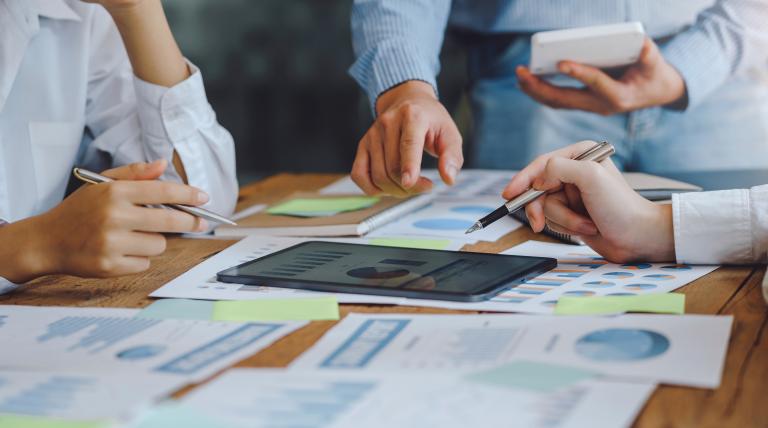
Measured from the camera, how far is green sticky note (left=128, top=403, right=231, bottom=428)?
553 millimetres

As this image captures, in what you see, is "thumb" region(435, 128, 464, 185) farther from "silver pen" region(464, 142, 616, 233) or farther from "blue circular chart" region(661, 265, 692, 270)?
"blue circular chart" region(661, 265, 692, 270)

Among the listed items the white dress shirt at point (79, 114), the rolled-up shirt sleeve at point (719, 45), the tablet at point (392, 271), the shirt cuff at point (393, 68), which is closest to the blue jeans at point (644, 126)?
the rolled-up shirt sleeve at point (719, 45)

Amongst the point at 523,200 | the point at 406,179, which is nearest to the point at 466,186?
the point at 406,179

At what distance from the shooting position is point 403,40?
1.57 m

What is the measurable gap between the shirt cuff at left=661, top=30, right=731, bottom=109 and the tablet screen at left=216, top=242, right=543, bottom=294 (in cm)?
92

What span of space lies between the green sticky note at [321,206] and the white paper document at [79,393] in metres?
0.64

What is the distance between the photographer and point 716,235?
983mm

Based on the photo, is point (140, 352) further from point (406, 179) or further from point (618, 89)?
point (618, 89)

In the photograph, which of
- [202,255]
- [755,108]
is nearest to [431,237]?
[202,255]

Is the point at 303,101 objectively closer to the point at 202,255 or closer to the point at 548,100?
the point at 548,100

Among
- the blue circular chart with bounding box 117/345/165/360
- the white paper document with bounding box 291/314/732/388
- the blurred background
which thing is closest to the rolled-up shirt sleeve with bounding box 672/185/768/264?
the white paper document with bounding box 291/314/732/388

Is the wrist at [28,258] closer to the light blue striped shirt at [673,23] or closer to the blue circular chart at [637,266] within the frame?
the blue circular chart at [637,266]

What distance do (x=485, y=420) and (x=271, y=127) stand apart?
3.06 meters

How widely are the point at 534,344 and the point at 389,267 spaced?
0.94 ft
